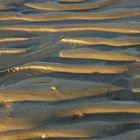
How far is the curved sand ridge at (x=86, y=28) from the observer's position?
3.37m

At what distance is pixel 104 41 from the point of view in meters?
3.20

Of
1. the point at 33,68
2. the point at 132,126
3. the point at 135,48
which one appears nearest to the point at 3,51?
the point at 33,68

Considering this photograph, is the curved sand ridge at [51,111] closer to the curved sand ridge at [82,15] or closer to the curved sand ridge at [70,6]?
the curved sand ridge at [82,15]

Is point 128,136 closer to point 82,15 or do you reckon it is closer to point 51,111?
point 51,111

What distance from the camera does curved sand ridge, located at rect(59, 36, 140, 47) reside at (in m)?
3.16

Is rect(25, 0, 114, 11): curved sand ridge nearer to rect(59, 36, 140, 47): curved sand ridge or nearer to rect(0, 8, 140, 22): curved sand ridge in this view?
rect(0, 8, 140, 22): curved sand ridge

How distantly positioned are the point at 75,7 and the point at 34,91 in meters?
1.52

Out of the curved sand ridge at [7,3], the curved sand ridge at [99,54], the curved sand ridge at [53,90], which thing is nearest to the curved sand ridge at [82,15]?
the curved sand ridge at [7,3]

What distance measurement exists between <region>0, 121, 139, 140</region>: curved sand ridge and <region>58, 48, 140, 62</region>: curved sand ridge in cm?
75

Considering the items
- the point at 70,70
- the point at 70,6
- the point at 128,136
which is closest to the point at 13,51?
the point at 70,70

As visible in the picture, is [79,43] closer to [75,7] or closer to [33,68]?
[33,68]

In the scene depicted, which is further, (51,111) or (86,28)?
(86,28)

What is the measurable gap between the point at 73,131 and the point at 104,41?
3.66 feet

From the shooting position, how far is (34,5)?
408 cm
